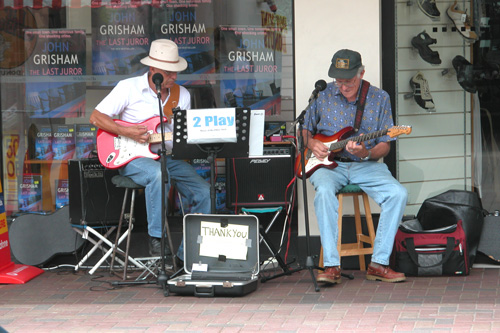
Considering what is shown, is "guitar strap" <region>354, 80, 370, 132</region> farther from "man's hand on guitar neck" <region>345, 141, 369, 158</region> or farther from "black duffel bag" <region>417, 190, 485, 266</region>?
"black duffel bag" <region>417, 190, 485, 266</region>

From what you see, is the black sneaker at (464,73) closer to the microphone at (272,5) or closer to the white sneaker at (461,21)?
the white sneaker at (461,21)

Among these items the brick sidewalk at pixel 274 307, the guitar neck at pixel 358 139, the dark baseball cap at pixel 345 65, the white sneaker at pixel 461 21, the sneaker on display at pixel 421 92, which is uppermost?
the white sneaker at pixel 461 21

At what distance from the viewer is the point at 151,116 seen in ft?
21.1

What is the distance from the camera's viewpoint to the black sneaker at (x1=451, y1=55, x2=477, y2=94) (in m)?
7.11

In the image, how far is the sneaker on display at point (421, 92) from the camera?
7.05 meters

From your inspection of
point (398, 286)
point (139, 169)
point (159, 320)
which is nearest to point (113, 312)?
point (159, 320)

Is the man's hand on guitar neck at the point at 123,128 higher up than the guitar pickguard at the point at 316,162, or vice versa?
the man's hand on guitar neck at the point at 123,128

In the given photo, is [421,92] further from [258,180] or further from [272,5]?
[258,180]

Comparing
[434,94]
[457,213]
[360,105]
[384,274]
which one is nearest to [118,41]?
[360,105]

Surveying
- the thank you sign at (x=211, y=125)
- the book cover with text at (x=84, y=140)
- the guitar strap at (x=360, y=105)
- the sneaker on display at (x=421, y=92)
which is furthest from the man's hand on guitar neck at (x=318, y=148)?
the book cover with text at (x=84, y=140)

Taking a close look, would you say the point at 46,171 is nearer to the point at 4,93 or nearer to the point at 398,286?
the point at 4,93

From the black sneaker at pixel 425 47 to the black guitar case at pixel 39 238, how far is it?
3.02 m

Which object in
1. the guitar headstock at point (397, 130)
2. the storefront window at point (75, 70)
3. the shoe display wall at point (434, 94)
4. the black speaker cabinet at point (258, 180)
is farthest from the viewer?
the storefront window at point (75, 70)

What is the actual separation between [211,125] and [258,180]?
95cm
